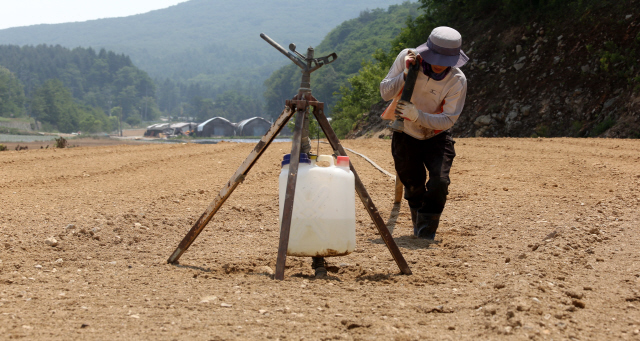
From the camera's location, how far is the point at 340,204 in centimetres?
366

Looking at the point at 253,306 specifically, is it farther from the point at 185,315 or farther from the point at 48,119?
the point at 48,119

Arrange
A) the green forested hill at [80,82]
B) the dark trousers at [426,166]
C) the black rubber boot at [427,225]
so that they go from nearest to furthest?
the dark trousers at [426,166], the black rubber boot at [427,225], the green forested hill at [80,82]

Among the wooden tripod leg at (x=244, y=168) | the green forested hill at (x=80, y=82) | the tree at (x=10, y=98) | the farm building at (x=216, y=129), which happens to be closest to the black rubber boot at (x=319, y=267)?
the wooden tripod leg at (x=244, y=168)

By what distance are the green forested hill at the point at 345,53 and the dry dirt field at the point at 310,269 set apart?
176 feet

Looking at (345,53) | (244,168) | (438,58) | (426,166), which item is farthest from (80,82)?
(244,168)

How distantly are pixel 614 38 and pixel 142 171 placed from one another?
12.9 m

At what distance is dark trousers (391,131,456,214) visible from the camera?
4824mm

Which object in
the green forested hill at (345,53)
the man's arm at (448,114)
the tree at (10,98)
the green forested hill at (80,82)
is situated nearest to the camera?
the man's arm at (448,114)

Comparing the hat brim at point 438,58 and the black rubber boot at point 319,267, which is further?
the hat brim at point 438,58

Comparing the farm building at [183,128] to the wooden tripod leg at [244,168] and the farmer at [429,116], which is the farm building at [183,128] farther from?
the wooden tripod leg at [244,168]

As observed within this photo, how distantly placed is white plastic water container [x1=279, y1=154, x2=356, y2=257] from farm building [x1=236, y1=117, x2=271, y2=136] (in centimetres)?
7611

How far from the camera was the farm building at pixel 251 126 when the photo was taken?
80.1m

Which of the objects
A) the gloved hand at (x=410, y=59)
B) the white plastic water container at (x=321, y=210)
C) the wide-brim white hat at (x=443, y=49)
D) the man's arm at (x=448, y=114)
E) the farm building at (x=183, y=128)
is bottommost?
the farm building at (x=183, y=128)

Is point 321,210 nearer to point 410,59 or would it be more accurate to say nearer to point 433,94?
point 410,59
